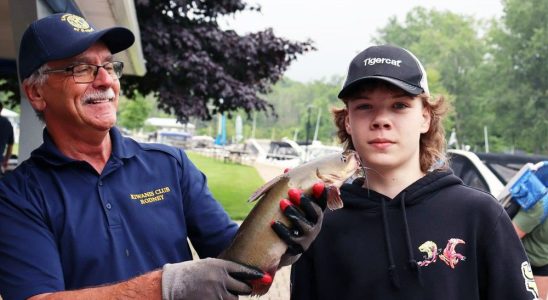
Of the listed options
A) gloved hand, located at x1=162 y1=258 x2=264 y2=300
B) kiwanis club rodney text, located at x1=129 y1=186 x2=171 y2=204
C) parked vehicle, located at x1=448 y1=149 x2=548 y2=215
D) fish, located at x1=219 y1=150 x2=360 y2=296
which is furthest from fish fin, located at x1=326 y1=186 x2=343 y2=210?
parked vehicle, located at x1=448 y1=149 x2=548 y2=215

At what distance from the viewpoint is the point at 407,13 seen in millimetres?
84125

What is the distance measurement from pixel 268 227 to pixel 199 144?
6246cm

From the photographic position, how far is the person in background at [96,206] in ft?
6.41

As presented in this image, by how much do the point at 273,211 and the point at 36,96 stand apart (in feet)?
3.72

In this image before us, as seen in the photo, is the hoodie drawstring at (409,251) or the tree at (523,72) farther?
the tree at (523,72)

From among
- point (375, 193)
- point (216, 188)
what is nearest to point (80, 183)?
point (375, 193)

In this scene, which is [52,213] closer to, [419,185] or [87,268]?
[87,268]

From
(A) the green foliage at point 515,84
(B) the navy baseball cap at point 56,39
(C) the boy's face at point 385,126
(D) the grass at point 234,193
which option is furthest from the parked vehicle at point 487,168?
(A) the green foliage at point 515,84

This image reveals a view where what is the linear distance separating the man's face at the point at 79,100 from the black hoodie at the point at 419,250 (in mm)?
1044

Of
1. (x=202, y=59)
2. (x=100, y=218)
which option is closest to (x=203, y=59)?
(x=202, y=59)

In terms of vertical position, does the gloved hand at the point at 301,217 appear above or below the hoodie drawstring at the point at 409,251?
above

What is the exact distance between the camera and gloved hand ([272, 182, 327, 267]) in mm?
2041

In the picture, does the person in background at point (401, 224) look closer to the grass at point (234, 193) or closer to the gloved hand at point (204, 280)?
the gloved hand at point (204, 280)

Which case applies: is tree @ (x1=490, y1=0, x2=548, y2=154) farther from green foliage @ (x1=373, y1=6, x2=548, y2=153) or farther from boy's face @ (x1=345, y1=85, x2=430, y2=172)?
boy's face @ (x1=345, y1=85, x2=430, y2=172)
